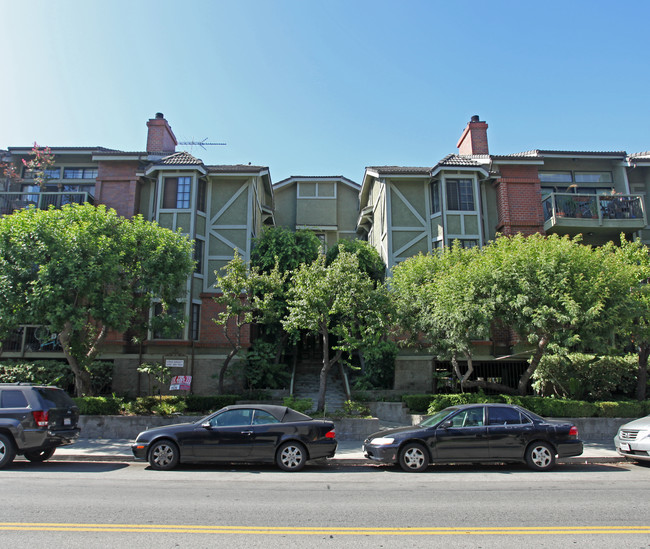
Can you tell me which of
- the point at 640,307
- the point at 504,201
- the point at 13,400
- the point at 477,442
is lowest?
the point at 477,442

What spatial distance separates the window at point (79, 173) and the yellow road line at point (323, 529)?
19.9 m

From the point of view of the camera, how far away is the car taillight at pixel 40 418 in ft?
31.3

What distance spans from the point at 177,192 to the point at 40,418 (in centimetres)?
1216

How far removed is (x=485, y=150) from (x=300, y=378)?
1438cm

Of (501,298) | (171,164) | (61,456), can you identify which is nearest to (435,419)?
(501,298)

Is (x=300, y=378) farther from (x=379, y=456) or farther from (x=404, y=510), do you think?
(x=404, y=510)

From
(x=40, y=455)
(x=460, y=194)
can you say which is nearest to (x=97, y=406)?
(x=40, y=455)

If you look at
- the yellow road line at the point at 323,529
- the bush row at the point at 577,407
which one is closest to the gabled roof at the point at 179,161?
the bush row at the point at 577,407

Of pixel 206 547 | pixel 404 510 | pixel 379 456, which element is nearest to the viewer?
pixel 206 547

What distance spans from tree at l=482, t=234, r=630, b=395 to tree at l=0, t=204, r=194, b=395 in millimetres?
10491

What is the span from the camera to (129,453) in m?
11.3

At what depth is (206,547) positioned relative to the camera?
491 centimetres

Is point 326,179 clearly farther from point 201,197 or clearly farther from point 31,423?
point 31,423

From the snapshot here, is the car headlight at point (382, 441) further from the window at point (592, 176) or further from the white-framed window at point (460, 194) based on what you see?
the window at point (592, 176)
